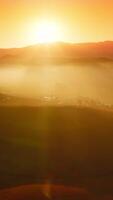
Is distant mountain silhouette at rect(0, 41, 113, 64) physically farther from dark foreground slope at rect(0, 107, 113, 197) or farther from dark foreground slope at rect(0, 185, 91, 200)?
dark foreground slope at rect(0, 185, 91, 200)

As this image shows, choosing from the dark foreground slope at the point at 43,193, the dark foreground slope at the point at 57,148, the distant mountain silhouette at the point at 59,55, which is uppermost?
the distant mountain silhouette at the point at 59,55

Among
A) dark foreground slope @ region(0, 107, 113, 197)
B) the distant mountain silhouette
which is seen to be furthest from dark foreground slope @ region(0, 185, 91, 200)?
the distant mountain silhouette

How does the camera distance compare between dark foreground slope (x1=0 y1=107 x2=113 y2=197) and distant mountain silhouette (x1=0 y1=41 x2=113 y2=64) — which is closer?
dark foreground slope (x1=0 y1=107 x2=113 y2=197)

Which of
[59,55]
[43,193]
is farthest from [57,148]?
[59,55]

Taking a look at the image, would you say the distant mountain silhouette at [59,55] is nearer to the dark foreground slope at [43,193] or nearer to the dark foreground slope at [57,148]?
the dark foreground slope at [57,148]

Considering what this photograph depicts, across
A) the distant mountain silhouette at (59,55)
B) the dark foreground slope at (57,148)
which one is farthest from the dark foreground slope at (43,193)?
the distant mountain silhouette at (59,55)

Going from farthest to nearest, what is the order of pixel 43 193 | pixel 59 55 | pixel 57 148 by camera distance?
pixel 59 55 < pixel 57 148 < pixel 43 193

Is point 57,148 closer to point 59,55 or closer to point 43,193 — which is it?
point 43,193

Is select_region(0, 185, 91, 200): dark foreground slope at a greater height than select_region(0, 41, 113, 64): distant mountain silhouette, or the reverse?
select_region(0, 41, 113, 64): distant mountain silhouette
